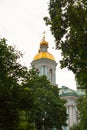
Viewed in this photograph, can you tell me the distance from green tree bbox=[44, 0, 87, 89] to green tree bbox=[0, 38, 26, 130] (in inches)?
194

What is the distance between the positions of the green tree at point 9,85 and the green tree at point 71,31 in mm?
4929

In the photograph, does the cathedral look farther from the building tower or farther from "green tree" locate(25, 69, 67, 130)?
"green tree" locate(25, 69, 67, 130)

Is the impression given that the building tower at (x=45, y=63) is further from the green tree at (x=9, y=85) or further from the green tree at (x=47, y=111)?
the green tree at (x=9, y=85)

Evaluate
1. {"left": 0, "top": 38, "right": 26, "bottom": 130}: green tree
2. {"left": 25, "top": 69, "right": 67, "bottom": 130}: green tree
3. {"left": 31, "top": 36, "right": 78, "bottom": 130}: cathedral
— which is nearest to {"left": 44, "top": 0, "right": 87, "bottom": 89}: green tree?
{"left": 0, "top": 38, "right": 26, "bottom": 130}: green tree

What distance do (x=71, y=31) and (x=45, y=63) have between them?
52.7 meters

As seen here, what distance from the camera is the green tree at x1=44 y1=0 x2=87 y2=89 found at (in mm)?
19422

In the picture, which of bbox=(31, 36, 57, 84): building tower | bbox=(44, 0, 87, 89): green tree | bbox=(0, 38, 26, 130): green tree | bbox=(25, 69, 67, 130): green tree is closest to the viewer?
bbox=(44, 0, 87, 89): green tree

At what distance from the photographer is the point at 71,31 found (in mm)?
19906

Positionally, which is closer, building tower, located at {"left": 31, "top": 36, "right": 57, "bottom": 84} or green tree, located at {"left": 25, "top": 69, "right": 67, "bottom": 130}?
green tree, located at {"left": 25, "top": 69, "right": 67, "bottom": 130}

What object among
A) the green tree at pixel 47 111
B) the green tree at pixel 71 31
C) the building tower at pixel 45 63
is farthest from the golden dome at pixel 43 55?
the green tree at pixel 71 31

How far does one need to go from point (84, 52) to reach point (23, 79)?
8039mm

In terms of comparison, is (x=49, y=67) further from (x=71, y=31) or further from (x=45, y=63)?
(x=71, y=31)

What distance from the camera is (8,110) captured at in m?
23.8

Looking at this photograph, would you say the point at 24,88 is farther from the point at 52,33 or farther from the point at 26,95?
the point at 52,33
